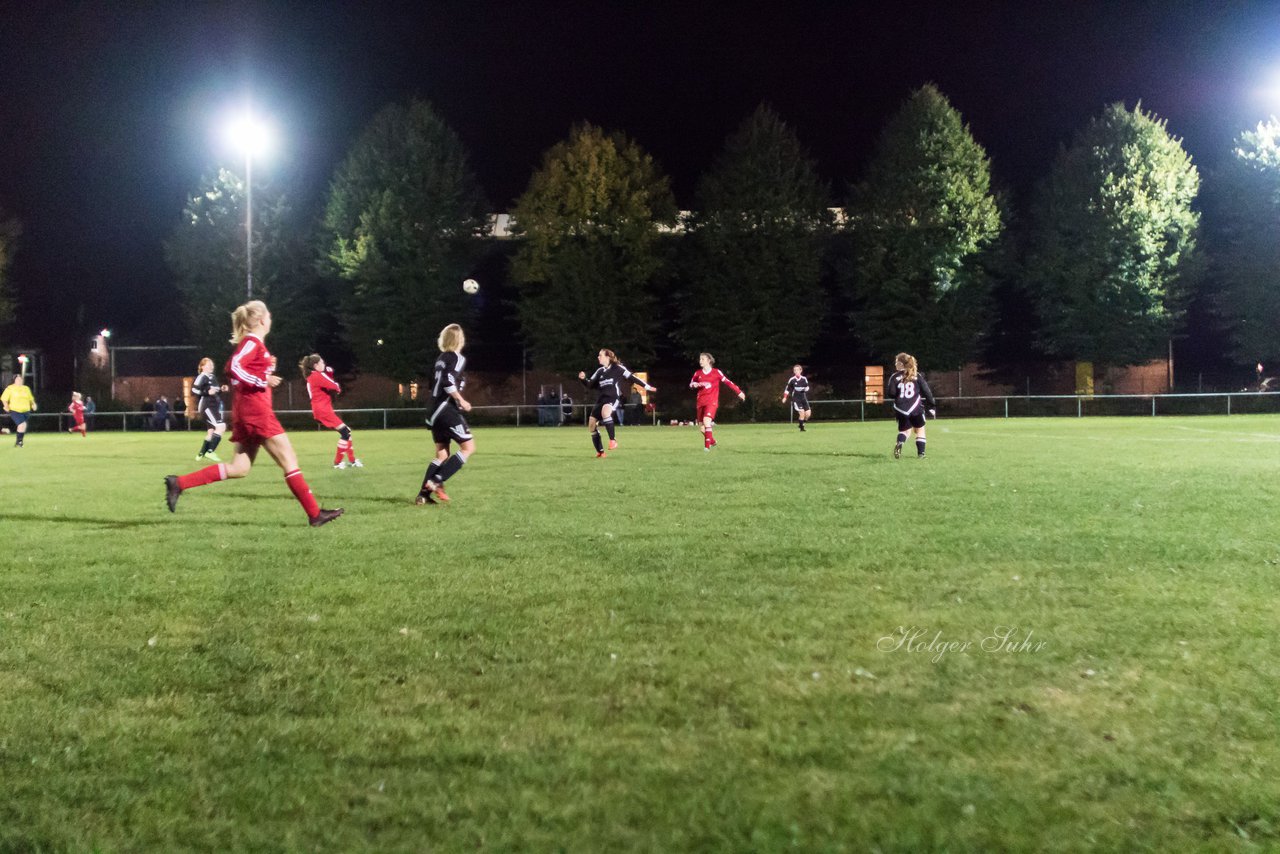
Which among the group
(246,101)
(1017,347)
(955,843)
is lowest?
(955,843)

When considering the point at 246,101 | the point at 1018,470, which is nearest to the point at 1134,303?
the point at 1018,470

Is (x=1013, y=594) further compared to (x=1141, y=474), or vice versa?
(x=1141, y=474)

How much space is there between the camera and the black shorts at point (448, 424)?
37.8ft

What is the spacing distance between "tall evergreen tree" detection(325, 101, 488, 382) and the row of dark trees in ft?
0.32

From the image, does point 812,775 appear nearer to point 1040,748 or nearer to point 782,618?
point 1040,748

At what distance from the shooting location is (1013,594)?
225 inches

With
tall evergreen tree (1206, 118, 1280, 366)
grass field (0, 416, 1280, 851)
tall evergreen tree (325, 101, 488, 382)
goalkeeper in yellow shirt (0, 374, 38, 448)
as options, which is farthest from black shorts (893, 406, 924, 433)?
tall evergreen tree (1206, 118, 1280, 366)

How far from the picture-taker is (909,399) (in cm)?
1717

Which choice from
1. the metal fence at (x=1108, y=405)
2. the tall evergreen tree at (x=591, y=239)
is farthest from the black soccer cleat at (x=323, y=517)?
the tall evergreen tree at (x=591, y=239)

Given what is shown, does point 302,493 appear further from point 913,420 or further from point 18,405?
point 18,405

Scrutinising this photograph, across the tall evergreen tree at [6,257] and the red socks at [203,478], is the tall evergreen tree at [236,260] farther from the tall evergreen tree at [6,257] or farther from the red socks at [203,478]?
the red socks at [203,478]

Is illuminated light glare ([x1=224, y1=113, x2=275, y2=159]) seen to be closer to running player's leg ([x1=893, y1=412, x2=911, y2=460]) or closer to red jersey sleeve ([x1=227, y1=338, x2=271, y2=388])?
running player's leg ([x1=893, y1=412, x2=911, y2=460])

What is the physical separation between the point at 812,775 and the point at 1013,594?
3.14m

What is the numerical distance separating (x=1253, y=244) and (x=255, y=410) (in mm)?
49839
